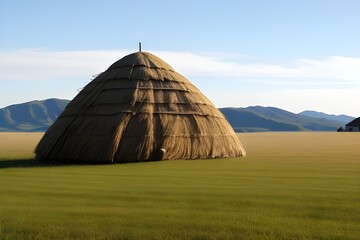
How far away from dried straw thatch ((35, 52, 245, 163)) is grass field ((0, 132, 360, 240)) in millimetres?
5184

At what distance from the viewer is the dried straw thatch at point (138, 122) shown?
20.8 m

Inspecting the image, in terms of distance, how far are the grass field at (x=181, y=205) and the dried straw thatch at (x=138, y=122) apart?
518 cm

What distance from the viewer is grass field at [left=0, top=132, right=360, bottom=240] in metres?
7.74

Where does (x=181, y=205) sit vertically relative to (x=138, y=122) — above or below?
below

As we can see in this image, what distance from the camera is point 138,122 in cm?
2145

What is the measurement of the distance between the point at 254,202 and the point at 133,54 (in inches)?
673

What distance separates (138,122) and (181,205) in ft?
39.4

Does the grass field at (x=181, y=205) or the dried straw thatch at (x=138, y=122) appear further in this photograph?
the dried straw thatch at (x=138, y=122)

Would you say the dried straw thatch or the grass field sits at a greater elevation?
the dried straw thatch

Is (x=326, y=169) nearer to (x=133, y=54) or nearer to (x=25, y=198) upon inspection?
(x=25, y=198)

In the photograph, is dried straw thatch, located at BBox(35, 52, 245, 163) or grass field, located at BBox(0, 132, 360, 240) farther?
dried straw thatch, located at BBox(35, 52, 245, 163)

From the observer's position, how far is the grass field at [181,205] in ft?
25.4

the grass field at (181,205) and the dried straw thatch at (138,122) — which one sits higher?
the dried straw thatch at (138,122)

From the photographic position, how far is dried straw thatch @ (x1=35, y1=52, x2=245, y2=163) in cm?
2084
